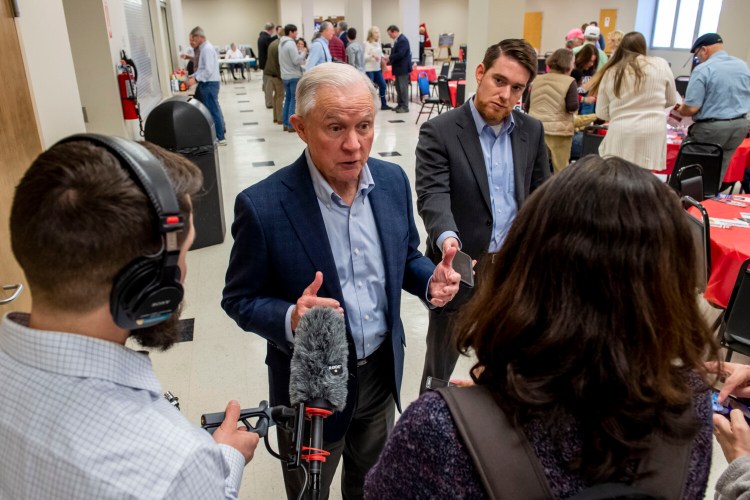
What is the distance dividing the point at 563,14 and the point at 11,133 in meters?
21.0

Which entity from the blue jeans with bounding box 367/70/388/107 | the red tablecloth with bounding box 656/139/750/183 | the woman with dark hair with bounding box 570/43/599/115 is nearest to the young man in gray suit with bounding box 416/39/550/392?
the red tablecloth with bounding box 656/139/750/183

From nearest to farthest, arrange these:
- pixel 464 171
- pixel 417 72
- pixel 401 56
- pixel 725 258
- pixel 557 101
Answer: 1. pixel 464 171
2. pixel 725 258
3. pixel 557 101
4. pixel 401 56
5. pixel 417 72

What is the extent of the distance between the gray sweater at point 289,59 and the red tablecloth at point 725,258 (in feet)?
23.9

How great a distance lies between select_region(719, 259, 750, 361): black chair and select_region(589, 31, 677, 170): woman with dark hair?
2201 millimetres

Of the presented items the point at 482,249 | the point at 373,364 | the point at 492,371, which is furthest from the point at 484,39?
the point at 492,371

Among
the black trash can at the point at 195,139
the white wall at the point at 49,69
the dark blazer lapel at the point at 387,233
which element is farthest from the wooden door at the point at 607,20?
the dark blazer lapel at the point at 387,233

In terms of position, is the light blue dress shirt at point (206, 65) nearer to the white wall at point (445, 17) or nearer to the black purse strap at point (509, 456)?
the black purse strap at point (509, 456)

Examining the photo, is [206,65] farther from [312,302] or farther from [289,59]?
[312,302]

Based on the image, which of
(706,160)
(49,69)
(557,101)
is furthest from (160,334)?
(706,160)

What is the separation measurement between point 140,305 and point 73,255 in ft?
0.36

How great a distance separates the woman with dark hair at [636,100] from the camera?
445 centimetres

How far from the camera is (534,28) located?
20.4 meters

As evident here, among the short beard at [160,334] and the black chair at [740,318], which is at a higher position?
the short beard at [160,334]

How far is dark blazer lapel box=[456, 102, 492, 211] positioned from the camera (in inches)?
86.2
